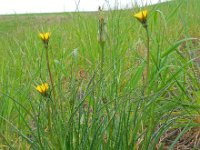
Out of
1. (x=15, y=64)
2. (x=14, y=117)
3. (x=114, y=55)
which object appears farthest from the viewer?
(x=15, y=64)

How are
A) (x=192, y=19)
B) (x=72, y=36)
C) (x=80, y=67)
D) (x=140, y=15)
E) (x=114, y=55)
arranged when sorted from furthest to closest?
1. (x=72, y=36)
2. (x=192, y=19)
3. (x=80, y=67)
4. (x=114, y=55)
5. (x=140, y=15)

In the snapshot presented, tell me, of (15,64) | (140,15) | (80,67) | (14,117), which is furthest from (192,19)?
(140,15)

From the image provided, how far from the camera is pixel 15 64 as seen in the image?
1.82 metres

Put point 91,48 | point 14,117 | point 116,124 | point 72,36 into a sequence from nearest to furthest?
point 116,124, point 14,117, point 91,48, point 72,36

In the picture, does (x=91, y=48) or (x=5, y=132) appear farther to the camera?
(x=91, y=48)

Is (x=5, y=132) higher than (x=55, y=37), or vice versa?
(x=55, y=37)

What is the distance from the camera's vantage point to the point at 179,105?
1.09 meters

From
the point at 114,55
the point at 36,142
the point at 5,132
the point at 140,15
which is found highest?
the point at 140,15

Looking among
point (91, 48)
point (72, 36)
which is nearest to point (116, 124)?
point (91, 48)

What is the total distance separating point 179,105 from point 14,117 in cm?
66

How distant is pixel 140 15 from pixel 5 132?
74cm

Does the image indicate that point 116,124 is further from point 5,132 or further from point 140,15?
point 5,132

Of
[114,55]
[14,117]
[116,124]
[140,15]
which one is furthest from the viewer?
[14,117]

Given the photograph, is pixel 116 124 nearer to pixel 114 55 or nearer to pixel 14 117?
pixel 114 55
